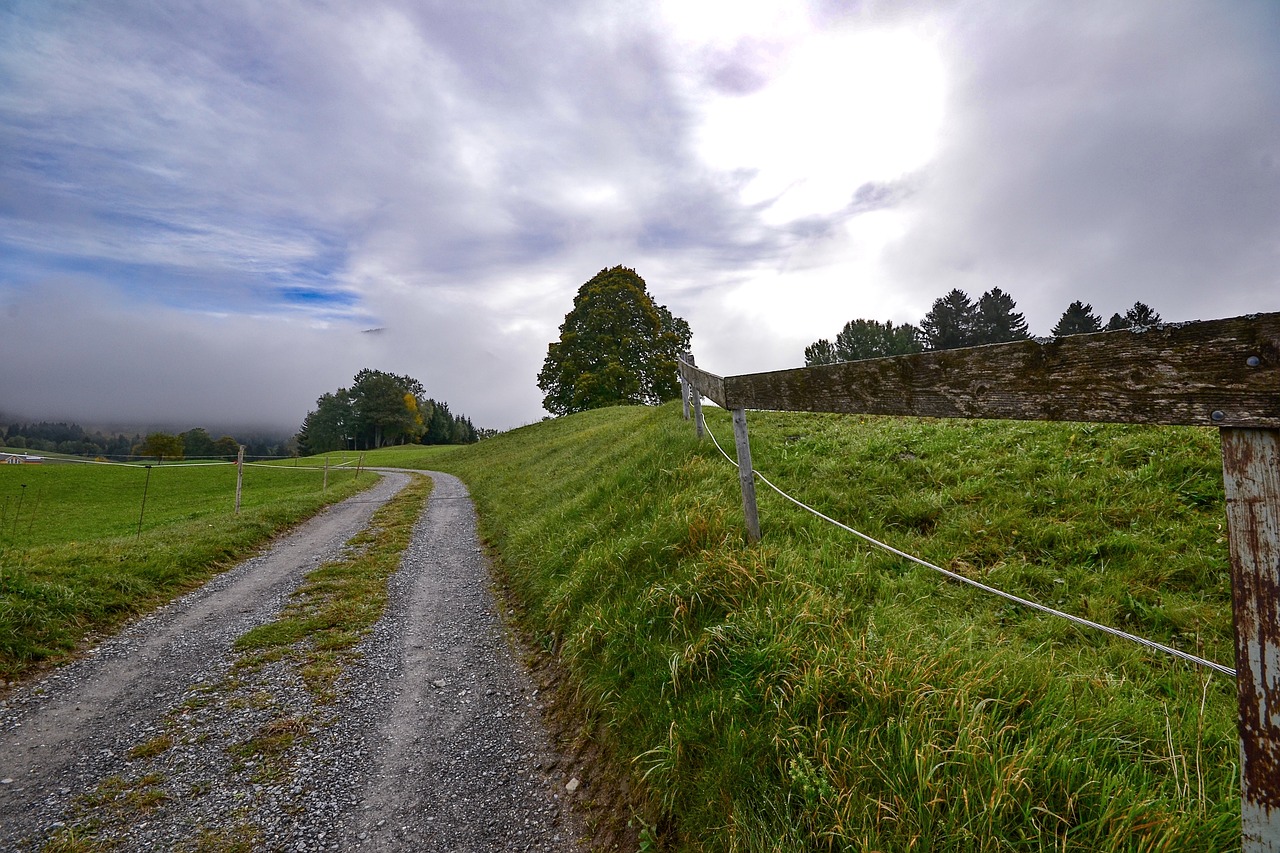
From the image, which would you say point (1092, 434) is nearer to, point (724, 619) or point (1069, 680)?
point (1069, 680)

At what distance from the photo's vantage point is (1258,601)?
143 centimetres

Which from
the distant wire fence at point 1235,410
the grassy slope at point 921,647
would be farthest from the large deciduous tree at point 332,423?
the distant wire fence at point 1235,410

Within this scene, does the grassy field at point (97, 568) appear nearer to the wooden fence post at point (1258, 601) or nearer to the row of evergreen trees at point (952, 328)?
the wooden fence post at point (1258, 601)

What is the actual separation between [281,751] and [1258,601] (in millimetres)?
5492

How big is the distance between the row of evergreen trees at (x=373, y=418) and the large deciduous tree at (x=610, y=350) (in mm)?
60536

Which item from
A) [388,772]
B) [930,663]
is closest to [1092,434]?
[930,663]

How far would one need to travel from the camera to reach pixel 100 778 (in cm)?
376

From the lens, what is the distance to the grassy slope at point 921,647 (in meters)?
2.25

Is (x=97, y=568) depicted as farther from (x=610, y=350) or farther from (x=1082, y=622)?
(x=610, y=350)

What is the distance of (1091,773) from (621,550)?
399 centimetres

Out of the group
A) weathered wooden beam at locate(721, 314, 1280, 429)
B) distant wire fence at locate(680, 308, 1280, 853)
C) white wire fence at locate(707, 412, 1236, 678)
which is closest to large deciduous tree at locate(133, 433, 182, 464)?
white wire fence at locate(707, 412, 1236, 678)

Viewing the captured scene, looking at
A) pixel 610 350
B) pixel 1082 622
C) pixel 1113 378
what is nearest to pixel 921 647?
pixel 1082 622

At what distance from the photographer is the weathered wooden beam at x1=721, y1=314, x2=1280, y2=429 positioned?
139 cm

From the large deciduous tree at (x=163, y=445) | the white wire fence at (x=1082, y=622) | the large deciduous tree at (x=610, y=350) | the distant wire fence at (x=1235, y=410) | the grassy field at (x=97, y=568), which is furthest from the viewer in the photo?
the large deciduous tree at (x=163, y=445)
